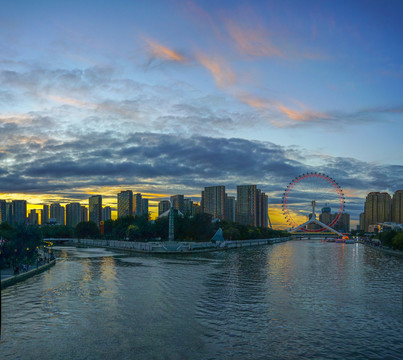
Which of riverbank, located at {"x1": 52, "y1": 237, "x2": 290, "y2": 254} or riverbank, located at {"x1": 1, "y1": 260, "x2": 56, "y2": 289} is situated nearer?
riverbank, located at {"x1": 1, "y1": 260, "x2": 56, "y2": 289}

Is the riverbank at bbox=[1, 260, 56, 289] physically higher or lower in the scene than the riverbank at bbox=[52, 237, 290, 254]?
higher

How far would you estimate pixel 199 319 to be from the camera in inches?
1072

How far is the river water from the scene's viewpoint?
68.9ft

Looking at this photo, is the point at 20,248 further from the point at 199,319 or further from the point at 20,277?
the point at 199,319

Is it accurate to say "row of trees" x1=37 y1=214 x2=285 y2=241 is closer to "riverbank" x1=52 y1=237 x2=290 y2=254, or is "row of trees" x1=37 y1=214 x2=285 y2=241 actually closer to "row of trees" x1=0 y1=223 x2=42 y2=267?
"riverbank" x1=52 y1=237 x2=290 y2=254

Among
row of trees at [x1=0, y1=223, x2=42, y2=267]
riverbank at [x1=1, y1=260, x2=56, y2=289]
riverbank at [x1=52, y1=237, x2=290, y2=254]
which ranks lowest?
riverbank at [x1=52, y1=237, x2=290, y2=254]

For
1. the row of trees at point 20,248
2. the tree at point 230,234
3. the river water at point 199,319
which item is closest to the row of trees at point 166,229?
the tree at point 230,234

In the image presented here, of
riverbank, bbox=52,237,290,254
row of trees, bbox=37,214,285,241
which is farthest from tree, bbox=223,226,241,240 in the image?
riverbank, bbox=52,237,290,254

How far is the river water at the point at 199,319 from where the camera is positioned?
21.0 m

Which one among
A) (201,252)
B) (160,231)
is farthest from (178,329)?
(160,231)

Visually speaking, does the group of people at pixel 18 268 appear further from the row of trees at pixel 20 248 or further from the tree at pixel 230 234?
the tree at pixel 230 234

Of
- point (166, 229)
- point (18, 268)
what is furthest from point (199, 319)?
point (166, 229)

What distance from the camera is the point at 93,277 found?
4897cm

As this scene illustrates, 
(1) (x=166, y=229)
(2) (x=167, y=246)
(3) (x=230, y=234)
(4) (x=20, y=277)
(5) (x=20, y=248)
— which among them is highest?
(5) (x=20, y=248)
